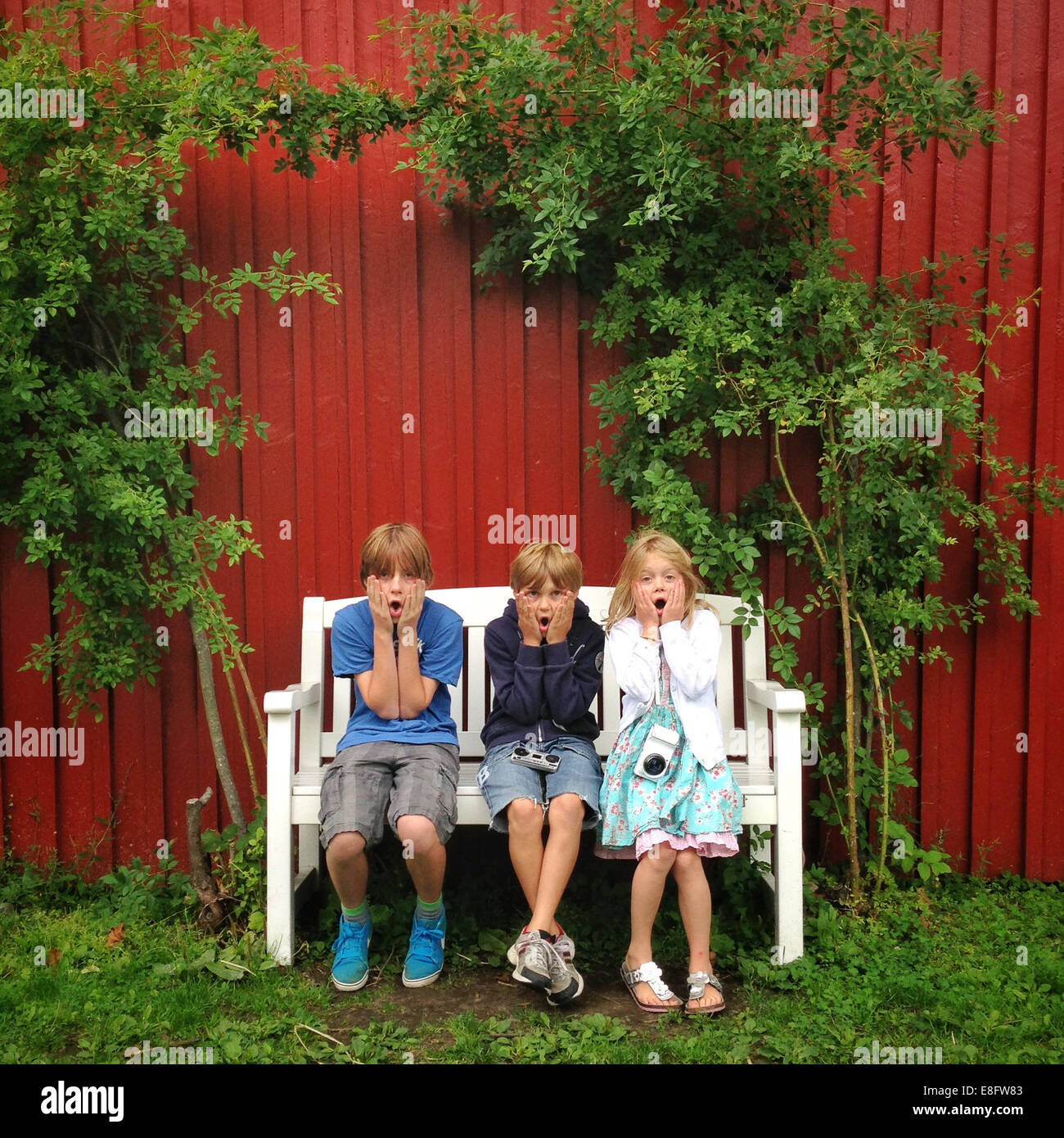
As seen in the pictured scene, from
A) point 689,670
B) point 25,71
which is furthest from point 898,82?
point 25,71

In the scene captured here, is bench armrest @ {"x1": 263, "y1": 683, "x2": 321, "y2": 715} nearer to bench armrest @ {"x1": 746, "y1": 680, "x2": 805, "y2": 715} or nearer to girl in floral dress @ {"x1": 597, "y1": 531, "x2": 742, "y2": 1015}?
girl in floral dress @ {"x1": 597, "y1": 531, "x2": 742, "y2": 1015}

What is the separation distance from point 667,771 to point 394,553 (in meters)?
1.27

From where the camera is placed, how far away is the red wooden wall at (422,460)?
14.0 feet

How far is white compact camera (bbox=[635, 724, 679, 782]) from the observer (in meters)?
3.31

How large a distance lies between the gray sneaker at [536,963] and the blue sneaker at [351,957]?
1.92 feet

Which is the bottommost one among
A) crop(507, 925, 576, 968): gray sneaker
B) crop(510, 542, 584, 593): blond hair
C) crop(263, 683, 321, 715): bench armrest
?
crop(507, 925, 576, 968): gray sneaker

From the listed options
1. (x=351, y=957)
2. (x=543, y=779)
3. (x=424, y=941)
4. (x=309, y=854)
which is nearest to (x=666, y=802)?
(x=543, y=779)

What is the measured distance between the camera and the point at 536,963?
3061mm

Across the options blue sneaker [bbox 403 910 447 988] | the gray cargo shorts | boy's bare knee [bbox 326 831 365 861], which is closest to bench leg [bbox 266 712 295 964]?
the gray cargo shorts

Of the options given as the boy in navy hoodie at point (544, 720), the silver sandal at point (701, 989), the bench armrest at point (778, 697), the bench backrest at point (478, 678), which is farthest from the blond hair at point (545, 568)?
the silver sandal at point (701, 989)

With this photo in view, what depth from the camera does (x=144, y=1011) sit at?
10.3 feet

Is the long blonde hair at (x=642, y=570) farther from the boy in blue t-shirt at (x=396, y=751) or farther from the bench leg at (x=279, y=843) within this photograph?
the bench leg at (x=279, y=843)

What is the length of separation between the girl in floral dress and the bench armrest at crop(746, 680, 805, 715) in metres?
0.27

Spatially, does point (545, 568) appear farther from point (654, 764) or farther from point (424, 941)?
point (424, 941)
